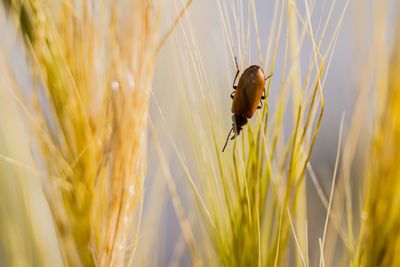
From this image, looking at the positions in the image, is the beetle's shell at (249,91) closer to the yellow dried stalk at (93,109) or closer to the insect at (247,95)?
the insect at (247,95)

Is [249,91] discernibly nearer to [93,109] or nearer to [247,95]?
[247,95]

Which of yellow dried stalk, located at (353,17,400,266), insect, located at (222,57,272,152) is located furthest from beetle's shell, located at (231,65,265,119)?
yellow dried stalk, located at (353,17,400,266)

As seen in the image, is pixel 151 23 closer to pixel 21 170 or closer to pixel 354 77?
pixel 354 77

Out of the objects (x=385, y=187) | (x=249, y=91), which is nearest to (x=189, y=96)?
(x=249, y=91)

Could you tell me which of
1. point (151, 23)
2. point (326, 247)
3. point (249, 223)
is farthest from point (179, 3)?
point (326, 247)

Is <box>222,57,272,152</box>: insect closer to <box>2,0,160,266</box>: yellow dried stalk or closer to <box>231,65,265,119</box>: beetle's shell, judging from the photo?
<box>231,65,265,119</box>: beetle's shell

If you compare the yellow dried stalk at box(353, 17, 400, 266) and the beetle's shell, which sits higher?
the beetle's shell
